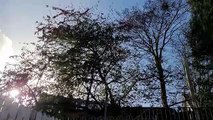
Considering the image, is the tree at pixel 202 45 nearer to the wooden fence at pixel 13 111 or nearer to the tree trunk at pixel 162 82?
the tree trunk at pixel 162 82

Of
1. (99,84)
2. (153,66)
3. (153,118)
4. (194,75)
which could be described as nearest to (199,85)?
(194,75)

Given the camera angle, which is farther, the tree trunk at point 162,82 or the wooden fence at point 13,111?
the tree trunk at point 162,82

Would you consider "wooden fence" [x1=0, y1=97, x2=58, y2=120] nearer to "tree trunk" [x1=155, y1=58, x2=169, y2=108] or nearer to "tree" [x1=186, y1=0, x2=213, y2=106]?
"tree" [x1=186, y1=0, x2=213, y2=106]

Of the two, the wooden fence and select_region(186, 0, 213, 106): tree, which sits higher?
select_region(186, 0, 213, 106): tree

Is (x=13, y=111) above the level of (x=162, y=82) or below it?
below

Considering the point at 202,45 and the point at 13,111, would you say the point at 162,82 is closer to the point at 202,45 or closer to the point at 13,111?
the point at 202,45

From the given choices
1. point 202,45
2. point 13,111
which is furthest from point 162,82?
point 13,111

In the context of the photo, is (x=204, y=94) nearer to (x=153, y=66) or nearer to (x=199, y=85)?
(x=199, y=85)

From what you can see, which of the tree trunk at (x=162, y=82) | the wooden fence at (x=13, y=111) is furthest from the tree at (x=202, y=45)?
the wooden fence at (x=13, y=111)

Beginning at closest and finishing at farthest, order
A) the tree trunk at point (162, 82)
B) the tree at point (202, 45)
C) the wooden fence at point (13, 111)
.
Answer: the wooden fence at point (13, 111) < the tree at point (202, 45) < the tree trunk at point (162, 82)

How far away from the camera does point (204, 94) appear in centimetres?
1530

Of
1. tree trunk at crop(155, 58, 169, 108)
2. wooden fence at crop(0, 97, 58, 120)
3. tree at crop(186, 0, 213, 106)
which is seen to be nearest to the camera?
wooden fence at crop(0, 97, 58, 120)

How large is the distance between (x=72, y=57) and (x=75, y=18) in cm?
255

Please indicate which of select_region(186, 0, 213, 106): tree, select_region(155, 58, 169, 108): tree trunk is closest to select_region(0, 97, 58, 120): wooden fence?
select_region(186, 0, 213, 106): tree
